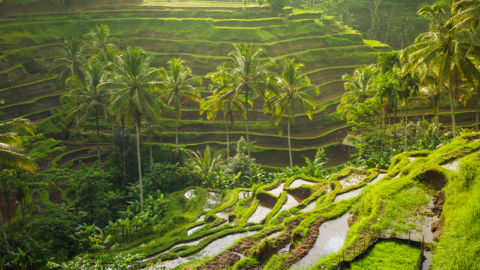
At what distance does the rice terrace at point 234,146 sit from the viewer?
9273 millimetres

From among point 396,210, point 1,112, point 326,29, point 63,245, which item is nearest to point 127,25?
point 1,112

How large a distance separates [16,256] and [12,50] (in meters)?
32.6

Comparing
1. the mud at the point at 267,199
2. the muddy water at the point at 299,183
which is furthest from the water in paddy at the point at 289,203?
the muddy water at the point at 299,183

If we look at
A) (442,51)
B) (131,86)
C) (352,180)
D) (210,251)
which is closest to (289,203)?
(352,180)

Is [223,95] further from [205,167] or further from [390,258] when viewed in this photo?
[390,258]

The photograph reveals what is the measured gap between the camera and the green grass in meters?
7.29

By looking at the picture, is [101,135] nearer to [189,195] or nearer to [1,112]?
[1,112]

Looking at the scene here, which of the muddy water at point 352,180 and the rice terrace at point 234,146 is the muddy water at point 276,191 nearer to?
the rice terrace at point 234,146

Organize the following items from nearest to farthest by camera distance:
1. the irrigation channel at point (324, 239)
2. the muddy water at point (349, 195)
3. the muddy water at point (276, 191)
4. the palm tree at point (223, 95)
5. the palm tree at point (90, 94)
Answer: the irrigation channel at point (324, 239) → the muddy water at point (349, 195) → the muddy water at point (276, 191) → the palm tree at point (90, 94) → the palm tree at point (223, 95)

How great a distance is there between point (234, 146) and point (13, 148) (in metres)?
19.8

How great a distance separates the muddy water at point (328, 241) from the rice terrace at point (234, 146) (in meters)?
0.06

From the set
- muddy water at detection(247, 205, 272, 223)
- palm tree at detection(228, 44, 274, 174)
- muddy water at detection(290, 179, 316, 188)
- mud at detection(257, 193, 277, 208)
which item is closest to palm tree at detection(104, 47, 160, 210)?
palm tree at detection(228, 44, 274, 174)

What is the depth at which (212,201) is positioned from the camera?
19.1m

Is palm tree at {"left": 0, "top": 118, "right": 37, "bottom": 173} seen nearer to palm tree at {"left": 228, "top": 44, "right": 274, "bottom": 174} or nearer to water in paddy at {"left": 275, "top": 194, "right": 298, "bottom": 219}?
water in paddy at {"left": 275, "top": 194, "right": 298, "bottom": 219}
